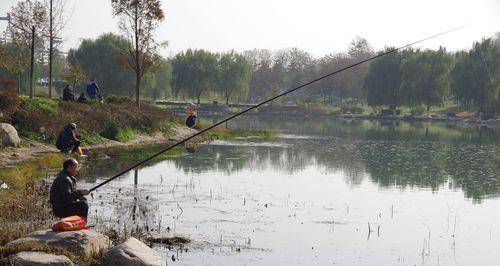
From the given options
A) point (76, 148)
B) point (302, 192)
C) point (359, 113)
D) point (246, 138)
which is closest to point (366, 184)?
point (302, 192)

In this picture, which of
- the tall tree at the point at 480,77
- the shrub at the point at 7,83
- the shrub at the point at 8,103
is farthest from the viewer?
the tall tree at the point at 480,77

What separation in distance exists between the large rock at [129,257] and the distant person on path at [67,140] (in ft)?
48.1

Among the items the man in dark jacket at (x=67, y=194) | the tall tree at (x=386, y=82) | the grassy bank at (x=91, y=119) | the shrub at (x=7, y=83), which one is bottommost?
the man in dark jacket at (x=67, y=194)

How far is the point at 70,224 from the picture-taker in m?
11.6

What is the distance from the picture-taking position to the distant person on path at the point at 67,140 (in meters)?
25.2

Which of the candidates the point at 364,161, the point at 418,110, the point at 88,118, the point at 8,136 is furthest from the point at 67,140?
the point at 418,110

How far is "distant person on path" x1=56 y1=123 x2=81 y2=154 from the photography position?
82.8 ft

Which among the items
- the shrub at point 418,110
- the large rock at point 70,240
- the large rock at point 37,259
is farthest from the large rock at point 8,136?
the shrub at point 418,110

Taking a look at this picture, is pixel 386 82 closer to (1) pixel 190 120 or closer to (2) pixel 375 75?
(2) pixel 375 75

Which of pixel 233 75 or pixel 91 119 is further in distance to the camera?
pixel 233 75

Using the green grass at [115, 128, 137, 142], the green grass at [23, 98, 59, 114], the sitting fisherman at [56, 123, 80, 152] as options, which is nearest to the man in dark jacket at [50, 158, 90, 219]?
the sitting fisherman at [56, 123, 80, 152]

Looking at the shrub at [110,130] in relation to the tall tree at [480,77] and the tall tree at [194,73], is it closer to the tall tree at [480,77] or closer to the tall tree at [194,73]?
the tall tree at [194,73]

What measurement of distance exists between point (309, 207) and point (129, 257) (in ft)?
30.2

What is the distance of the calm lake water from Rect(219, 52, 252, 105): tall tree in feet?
199
